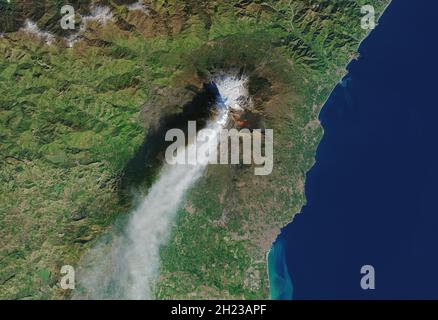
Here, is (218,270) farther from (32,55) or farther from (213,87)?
(32,55)

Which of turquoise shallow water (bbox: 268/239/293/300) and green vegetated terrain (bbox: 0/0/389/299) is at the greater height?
green vegetated terrain (bbox: 0/0/389/299)
